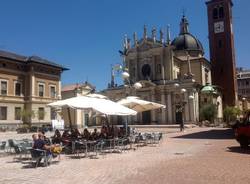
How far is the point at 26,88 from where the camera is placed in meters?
44.1

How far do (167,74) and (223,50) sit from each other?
1248 centimetres

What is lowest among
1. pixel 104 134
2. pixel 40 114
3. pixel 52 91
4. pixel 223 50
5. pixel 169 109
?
pixel 104 134

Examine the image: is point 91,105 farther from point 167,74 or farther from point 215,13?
point 215,13

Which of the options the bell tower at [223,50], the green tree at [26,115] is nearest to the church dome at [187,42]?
the bell tower at [223,50]

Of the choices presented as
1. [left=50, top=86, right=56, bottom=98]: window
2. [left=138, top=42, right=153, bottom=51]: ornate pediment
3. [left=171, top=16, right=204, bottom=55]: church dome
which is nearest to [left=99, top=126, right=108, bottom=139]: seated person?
[left=50, top=86, right=56, bottom=98]: window

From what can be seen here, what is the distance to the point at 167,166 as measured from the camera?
32.8 ft

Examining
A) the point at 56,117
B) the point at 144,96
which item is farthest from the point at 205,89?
the point at 56,117

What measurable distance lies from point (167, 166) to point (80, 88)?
171 ft

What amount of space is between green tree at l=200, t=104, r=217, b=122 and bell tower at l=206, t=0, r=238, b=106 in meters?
13.6

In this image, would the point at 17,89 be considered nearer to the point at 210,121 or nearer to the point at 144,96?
the point at 144,96

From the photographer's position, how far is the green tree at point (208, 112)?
47188 mm

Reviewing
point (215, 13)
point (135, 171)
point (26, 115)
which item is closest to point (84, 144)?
point (135, 171)

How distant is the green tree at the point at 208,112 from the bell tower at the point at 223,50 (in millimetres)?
13594

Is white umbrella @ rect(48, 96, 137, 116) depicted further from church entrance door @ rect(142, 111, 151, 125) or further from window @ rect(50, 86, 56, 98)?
church entrance door @ rect(142, 111, 151, 125)
